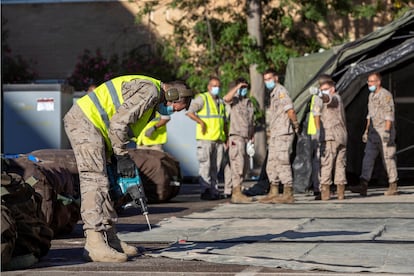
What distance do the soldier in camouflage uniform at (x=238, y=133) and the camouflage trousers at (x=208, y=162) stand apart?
533 mm

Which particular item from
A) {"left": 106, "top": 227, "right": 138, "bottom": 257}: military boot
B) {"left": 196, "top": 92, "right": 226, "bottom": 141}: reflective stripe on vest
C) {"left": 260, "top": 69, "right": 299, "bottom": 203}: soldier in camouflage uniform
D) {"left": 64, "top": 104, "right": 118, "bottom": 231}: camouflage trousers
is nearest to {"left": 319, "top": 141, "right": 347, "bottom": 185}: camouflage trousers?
{"left": 260, "top": 69, "right": 299, "bottom": 203}: soldier in camouflage uniform

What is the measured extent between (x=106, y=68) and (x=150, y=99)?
64.1ft

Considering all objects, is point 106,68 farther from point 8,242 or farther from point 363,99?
point 8,242

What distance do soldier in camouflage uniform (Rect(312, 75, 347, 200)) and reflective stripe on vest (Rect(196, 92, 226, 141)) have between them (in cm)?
164

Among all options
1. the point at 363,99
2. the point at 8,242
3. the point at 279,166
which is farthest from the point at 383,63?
the point at 8,242

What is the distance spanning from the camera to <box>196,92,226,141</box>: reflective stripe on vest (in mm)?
16750

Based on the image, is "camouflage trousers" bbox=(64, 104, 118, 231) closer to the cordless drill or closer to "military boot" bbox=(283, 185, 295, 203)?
the cordless drill

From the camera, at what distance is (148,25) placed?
29.2 meters

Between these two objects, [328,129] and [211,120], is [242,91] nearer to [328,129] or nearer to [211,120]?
[211,120]

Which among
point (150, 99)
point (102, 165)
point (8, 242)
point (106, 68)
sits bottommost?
point (8, 242)

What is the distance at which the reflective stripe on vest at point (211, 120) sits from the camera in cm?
1675

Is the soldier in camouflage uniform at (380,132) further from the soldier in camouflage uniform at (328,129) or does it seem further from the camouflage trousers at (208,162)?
the camouflage trousers at (208,162)

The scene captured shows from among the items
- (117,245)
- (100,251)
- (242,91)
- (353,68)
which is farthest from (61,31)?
(100,251)

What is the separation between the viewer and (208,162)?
16750 millimetres
